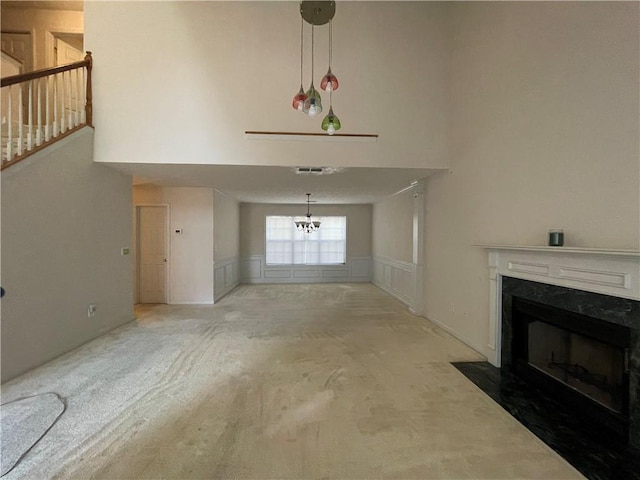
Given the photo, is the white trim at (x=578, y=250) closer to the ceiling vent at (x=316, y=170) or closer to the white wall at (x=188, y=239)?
the ceiling vent at (x=316, y=170)

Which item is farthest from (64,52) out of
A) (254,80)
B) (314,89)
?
(314,89)

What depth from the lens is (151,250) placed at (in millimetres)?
5711

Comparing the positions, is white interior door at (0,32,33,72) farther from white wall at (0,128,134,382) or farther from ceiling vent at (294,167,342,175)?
ceiling vent at (294,167,342,175)

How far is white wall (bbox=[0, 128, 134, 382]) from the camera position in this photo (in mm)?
2689

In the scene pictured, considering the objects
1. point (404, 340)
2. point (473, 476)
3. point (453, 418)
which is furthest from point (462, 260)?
point (473, 476)

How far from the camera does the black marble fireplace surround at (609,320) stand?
177cm

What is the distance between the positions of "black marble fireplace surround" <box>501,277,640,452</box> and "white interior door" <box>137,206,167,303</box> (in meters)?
5.87

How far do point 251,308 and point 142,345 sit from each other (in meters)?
2.14

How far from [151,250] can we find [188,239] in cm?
76

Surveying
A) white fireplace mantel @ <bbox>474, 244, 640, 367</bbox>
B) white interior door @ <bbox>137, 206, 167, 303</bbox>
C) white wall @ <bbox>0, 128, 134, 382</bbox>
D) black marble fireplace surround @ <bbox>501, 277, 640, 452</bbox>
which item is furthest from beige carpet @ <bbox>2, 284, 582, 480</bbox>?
white interior door @ <bbox>137, 206, 167, 303</bbox>

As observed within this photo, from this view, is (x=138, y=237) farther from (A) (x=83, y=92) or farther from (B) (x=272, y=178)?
(B) (x=272, y=178)

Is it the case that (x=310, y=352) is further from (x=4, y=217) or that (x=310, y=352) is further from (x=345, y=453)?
(x=4, y=217)

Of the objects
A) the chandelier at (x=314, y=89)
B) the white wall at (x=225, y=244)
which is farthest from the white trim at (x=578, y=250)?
the white wall at (x=225, y=244)

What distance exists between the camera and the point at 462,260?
3729 mm
